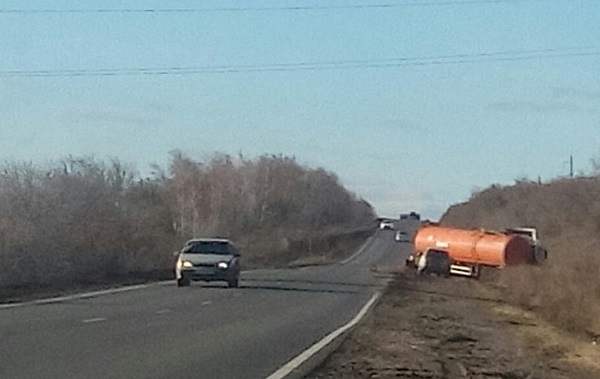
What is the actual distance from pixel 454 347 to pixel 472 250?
4396 cm

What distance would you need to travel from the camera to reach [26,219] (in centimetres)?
6612

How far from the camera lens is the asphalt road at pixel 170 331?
20.7m

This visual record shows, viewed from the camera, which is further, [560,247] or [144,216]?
[144,216]

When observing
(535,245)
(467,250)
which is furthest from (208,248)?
(467,250)

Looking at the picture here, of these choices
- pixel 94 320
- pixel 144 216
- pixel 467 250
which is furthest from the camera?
pixel 144 216

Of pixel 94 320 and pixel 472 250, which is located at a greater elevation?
pixel 472 250

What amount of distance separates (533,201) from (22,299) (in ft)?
220

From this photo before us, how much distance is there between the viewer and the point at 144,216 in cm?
8981

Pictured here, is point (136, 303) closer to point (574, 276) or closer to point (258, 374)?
point (574, 276)

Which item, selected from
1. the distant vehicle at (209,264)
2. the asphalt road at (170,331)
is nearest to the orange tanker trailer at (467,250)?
the distant vehicle at (209,264)

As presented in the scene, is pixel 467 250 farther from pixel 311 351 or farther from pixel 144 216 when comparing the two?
pixel 311 351

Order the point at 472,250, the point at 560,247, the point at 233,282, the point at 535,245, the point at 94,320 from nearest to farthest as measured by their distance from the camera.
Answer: the point at 94,320
the point at 233,282
the point at 560,247
the point at 535,245
the point at 472,250

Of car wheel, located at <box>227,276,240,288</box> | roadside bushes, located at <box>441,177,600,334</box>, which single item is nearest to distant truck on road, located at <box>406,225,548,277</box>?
roadside bushes, located at <box>441,177,600,334</box>

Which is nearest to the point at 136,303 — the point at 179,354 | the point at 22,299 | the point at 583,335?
the point at 22,299
